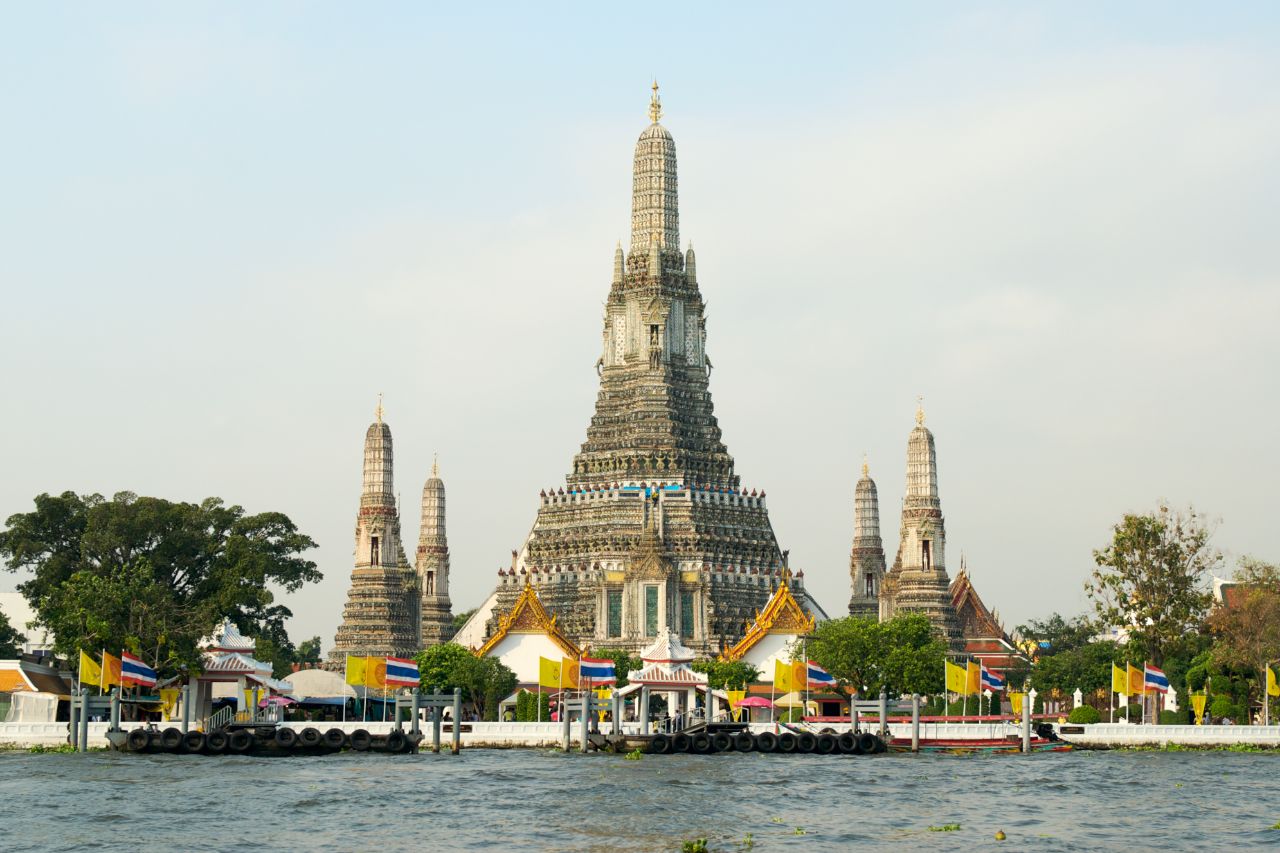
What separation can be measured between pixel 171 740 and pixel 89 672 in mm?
6762

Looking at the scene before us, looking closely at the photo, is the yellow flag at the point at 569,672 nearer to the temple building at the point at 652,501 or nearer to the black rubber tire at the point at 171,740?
the black rubber tire at the point at 171,740

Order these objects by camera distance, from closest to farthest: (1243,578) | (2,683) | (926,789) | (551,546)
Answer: (926,789)
(2,683)
(1243,578)
(551,546)

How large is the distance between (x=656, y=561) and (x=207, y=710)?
33.3 meters

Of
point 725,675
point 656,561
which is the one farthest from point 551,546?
point 725,675

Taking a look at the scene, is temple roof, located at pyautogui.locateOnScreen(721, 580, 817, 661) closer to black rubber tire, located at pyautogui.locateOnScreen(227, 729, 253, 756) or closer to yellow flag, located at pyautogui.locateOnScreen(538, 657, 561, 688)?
yellow flag, located at pyautogui.locateOnScreen(538, 657, 561, 688)

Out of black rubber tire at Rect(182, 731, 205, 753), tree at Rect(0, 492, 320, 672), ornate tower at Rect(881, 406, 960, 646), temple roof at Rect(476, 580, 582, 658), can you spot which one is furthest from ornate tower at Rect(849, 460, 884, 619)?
black rubber tire at Rect(182, 731, 205, 753)

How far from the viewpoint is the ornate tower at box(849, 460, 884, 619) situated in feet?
474

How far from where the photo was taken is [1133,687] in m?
88.4

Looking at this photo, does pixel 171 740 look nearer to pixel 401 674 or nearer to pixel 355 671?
pixel 355 671

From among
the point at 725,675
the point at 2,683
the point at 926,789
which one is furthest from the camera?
the point at 725,675

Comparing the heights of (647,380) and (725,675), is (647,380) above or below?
above

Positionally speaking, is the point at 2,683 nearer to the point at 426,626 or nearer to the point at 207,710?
the point at 207,710

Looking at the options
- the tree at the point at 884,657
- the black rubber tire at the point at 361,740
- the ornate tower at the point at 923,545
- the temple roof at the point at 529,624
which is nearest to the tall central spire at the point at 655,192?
the ornate tower at the point at 923,545

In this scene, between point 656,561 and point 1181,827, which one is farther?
point 656,561
